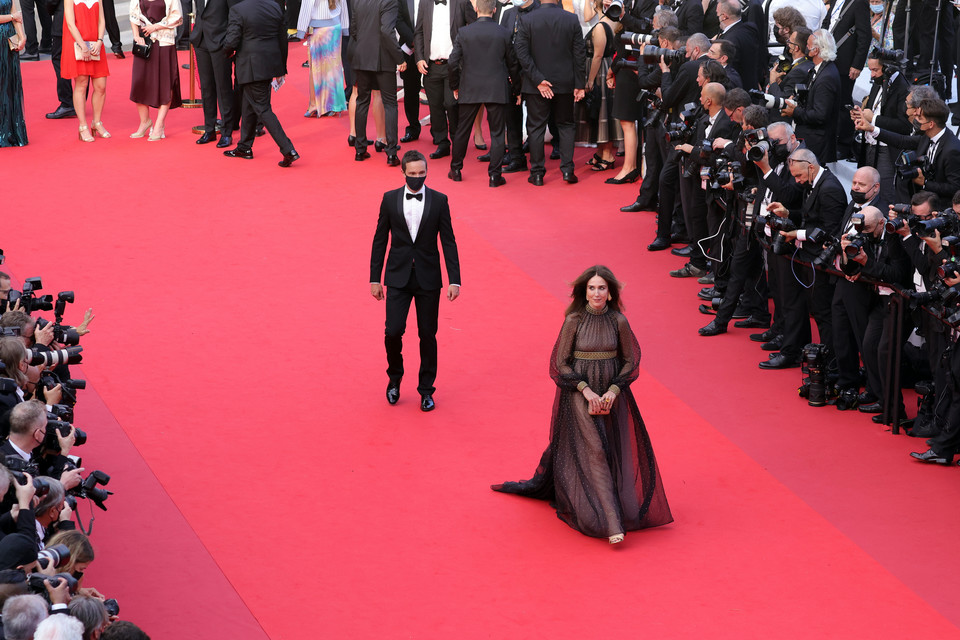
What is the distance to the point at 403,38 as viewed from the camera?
1412cm

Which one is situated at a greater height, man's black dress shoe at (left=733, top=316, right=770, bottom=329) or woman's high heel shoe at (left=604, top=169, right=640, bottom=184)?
woman's high heel shoe at (left=604, top=169, right=640, bottom=184)

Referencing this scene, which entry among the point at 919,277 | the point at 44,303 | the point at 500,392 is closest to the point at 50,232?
the point at 44,303

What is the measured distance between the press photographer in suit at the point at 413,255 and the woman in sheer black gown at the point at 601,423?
5.22ft

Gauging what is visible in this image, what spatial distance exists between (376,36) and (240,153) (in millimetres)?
A: 2122

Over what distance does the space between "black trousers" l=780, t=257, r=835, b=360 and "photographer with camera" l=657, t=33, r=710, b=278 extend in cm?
179

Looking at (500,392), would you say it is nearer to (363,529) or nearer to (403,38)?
(363,529)

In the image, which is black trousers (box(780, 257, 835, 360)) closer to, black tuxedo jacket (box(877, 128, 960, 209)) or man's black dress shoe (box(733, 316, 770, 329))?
man's black dress shoe (box(733, 316, 770, 329))

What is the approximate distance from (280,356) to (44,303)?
2.16 meters

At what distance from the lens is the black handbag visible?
46.9 ft

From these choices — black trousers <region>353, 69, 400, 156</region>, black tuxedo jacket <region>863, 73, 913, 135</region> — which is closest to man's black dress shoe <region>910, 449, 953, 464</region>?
black tuxedo jacket <region>863, 73, 913, 135</region>

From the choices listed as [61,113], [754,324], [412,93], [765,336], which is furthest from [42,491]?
[61,113]

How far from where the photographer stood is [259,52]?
13.7 m

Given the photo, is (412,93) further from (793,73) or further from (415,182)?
(415,182)

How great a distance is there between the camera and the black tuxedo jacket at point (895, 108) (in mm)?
10133
